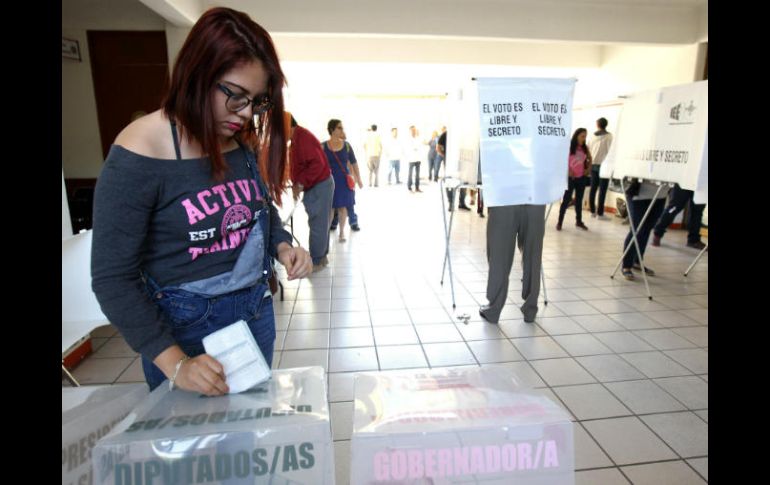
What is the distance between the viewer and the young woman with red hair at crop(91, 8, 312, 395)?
2.43 ft

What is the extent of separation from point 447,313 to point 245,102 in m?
2.74

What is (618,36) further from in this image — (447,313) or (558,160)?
(447,313)

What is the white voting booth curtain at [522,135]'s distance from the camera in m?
2.69

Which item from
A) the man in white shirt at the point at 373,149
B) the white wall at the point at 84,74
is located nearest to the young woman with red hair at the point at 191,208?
the white wall at the point at 84,74

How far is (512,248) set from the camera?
3.06 metres

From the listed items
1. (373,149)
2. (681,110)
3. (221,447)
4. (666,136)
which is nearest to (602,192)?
(666,136)

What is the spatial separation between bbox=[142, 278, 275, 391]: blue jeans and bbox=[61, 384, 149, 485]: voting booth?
3.0 inches

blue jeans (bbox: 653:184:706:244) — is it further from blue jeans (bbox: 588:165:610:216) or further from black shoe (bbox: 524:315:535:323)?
black shoe (bbox: 524:315:535:323)

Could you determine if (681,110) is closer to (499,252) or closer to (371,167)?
(499,252)

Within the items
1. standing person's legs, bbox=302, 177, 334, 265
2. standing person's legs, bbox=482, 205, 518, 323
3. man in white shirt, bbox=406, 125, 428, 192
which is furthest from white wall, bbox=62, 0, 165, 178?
man in white shirt, bbox=406, 125, 428, 192

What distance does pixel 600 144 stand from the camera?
6855 mm

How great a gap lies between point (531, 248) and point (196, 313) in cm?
258

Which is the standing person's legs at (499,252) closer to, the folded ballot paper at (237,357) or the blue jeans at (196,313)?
the blue jeans at (196,313)

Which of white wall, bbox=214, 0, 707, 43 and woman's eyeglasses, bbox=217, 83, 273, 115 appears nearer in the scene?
woman's eyeglasses, bbox=217, 83, 273, 115
